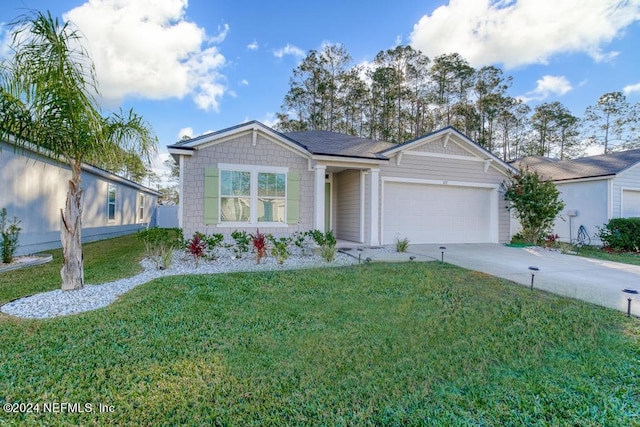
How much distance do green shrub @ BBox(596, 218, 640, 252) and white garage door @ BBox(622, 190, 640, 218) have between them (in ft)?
7.88

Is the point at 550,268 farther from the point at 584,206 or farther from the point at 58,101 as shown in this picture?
the point at 58,101

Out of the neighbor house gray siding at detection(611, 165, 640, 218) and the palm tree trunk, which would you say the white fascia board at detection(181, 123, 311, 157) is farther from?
the neighbor house gray siding at detection(611, 165, 640, 218)

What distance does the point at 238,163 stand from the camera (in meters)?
9.03

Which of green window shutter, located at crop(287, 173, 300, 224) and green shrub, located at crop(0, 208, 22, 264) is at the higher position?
green window shutter, located at crop(287, 173, 300, 224)

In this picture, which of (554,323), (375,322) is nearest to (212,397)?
(375,322)

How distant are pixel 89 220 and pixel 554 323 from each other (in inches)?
632

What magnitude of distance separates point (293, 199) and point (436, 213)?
18.8ft

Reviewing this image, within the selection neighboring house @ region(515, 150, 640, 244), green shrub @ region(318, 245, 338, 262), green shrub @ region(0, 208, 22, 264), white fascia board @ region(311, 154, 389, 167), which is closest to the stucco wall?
neighboring house @ region(515, 150, 640, 244)

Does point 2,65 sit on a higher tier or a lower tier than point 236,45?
lower

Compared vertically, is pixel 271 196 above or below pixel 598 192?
below

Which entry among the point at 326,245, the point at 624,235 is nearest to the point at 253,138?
the point at 326,245

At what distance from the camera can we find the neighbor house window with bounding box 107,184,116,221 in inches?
603

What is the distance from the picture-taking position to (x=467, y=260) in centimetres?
812

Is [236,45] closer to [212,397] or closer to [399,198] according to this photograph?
[399,198]
